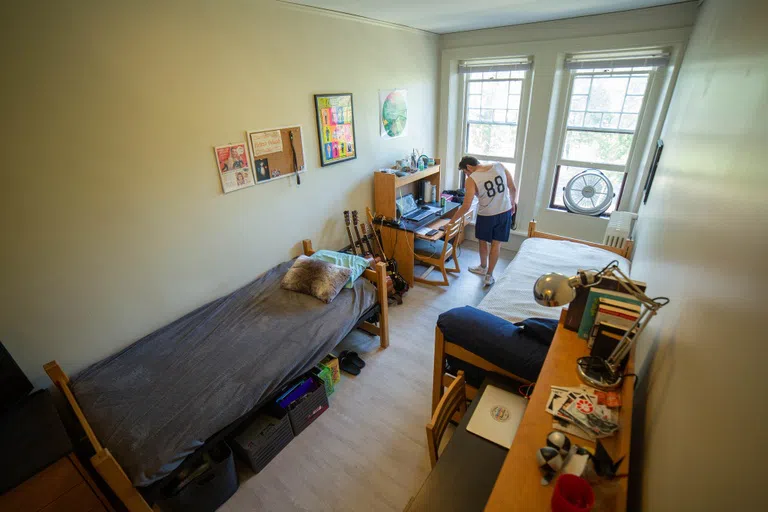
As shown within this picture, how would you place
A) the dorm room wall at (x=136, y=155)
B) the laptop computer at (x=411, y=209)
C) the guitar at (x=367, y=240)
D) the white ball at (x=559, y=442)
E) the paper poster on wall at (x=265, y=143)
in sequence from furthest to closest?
the laptop computer at (x=411, y=209)
the guitar at (x=367, y=240)
the paper poster on wall at (x=265, y=143)
the dorm room wall at (x=136, y=155)
the white ball at (x=559, y=442)

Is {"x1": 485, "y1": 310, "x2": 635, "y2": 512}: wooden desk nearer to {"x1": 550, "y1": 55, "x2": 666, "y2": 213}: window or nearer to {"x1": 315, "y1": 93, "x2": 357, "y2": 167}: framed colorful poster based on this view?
{"x1": 315, "y1": 93, "x2": 357, "y2": 167}: framed colorful poster

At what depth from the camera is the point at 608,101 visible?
11.5ft

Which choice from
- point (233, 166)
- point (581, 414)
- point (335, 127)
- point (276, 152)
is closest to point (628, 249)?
point (581, 414)

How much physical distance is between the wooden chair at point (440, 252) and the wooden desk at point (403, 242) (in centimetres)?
14

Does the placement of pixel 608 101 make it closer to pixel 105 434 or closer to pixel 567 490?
pixel 567 490

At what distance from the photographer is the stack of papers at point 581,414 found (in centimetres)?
115

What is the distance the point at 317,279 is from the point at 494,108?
319cm

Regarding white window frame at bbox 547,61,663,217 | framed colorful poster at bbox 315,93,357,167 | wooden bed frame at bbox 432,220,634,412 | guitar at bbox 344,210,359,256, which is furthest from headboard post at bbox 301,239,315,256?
white window frame at bbox 547,61,663,217

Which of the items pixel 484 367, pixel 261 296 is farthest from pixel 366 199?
pixel 484 367

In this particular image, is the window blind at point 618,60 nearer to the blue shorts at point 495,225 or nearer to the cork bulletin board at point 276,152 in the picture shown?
the blue shorts at point 495,225

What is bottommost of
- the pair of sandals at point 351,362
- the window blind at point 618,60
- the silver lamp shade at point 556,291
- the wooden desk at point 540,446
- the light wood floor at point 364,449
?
the light wood floor at point 364,449

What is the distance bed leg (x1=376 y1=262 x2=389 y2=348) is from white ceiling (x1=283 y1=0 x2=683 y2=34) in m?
2.03

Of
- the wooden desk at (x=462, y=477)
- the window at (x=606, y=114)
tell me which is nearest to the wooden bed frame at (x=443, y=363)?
the wooden desk at (x=462, y=477)

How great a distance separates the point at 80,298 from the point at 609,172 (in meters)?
4.78
